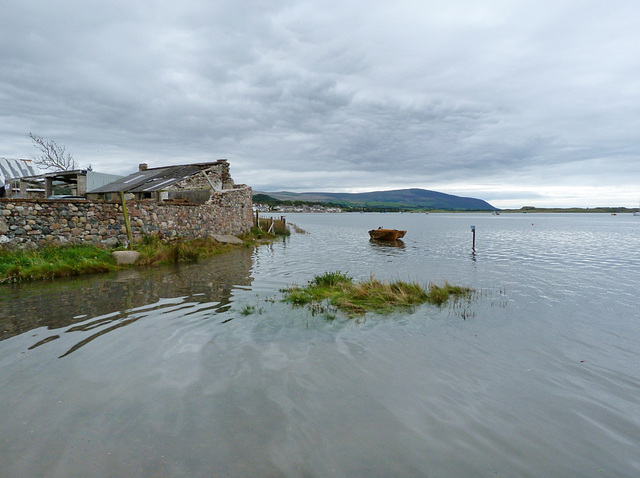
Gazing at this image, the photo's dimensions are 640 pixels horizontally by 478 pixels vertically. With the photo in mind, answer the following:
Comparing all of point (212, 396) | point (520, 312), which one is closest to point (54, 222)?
point (212, 396)

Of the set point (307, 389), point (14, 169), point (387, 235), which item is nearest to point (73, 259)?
point (307, 389)

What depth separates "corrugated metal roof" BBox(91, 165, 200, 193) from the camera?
2295 centimetres

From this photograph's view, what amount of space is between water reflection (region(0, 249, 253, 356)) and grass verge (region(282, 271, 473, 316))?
7.27 feet

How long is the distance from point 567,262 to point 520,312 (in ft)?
43.8

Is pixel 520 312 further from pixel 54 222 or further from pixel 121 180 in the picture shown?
pixel 121 180

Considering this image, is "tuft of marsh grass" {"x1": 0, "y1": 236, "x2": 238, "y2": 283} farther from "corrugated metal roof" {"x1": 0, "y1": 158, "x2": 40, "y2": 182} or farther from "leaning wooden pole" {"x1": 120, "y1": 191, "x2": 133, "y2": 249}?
"corrugated metal roof" {"x1": 0, "y1": 158, "x2": 40, "y2": 182}

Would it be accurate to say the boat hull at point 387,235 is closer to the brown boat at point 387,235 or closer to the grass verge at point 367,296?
the brown boat at point 387,235

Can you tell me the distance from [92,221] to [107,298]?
7.42 m

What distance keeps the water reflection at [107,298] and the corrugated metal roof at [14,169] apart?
70.1ft

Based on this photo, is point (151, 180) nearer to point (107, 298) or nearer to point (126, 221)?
point (126, 221)

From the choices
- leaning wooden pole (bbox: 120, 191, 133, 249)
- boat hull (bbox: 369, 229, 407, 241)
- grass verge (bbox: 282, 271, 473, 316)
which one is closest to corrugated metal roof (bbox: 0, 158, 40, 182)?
leaning wooden pole (bbox: 120, 191, 133, 249)

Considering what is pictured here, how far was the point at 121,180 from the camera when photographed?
1070 inches

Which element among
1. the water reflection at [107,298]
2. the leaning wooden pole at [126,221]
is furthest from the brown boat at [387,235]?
the leaning wooden pole at [126,221]

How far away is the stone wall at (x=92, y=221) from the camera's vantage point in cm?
1249
